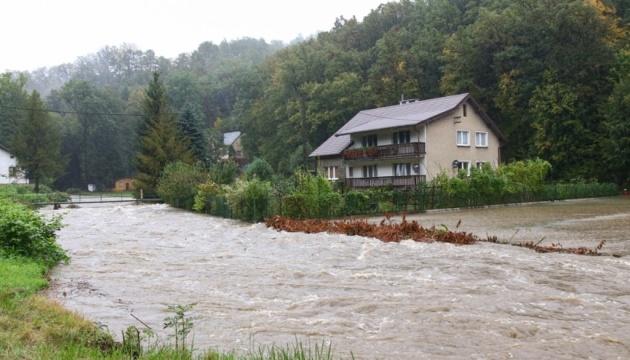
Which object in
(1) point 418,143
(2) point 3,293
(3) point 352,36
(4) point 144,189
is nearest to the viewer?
(2) point 3,293

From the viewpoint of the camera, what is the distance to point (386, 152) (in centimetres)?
4594

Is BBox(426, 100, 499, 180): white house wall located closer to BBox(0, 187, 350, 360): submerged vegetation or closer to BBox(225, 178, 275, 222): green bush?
BBox(225, 178, 275, 222): green bush

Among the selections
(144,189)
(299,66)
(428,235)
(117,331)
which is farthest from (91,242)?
(299,66)

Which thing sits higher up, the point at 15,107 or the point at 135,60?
the point at 135,60

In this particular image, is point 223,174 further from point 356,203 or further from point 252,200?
point 356,203

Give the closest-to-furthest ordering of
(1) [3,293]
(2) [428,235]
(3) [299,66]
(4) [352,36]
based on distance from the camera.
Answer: (1) [3,293]
(2) [428,235]
(3) [299,66]
(4) [352,36]

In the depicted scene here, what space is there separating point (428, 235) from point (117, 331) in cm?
1208

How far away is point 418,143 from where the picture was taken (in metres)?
43.2

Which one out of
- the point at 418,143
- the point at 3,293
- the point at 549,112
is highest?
the point at 549,112

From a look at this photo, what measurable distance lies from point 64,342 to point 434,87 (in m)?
60.5

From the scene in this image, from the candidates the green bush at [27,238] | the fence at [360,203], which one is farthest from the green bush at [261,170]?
the green bush at [27,238]

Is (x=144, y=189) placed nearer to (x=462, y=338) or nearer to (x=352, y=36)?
(x=352, y=36)

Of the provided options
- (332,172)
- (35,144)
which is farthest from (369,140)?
(35,144)

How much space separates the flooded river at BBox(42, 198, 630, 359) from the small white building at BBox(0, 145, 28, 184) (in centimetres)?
5833
